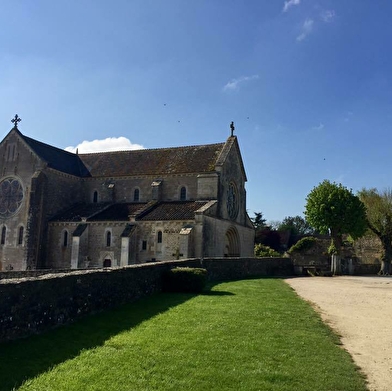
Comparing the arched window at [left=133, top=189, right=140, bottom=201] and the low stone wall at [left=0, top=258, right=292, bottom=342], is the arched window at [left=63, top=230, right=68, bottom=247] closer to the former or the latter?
the arched window at [left=133, top=189, right=140, bottom=201]

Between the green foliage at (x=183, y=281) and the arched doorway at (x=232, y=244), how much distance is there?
2169 cm

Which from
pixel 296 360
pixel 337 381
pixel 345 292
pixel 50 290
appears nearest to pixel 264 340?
pixel 296 360

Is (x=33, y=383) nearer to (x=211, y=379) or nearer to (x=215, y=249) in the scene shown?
(x=211, y=379)

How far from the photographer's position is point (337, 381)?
23.6ft

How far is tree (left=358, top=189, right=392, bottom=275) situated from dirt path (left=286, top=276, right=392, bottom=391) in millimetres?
22916

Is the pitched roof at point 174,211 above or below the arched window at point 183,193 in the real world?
below

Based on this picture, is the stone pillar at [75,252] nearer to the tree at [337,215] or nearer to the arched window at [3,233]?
the arched window at [3,233]

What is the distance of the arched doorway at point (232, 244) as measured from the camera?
39.6 meters

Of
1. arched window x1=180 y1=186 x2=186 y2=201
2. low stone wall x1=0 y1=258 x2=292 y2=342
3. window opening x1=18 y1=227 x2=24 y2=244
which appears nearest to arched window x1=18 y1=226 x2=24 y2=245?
window opening x1=18 y1=227 x2=24 y2=244

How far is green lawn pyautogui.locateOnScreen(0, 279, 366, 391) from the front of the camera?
22.3ft

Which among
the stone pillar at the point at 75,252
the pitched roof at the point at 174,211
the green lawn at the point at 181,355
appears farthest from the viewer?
the stone pillar at the point at 75,252

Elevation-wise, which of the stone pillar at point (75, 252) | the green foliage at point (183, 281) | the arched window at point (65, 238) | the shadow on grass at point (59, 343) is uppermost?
the arched window at point (65, 238)

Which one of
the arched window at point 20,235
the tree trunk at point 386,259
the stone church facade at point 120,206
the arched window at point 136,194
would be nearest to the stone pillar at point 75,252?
the stone church facade at point 120,206

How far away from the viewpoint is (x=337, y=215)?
37.9 metres
